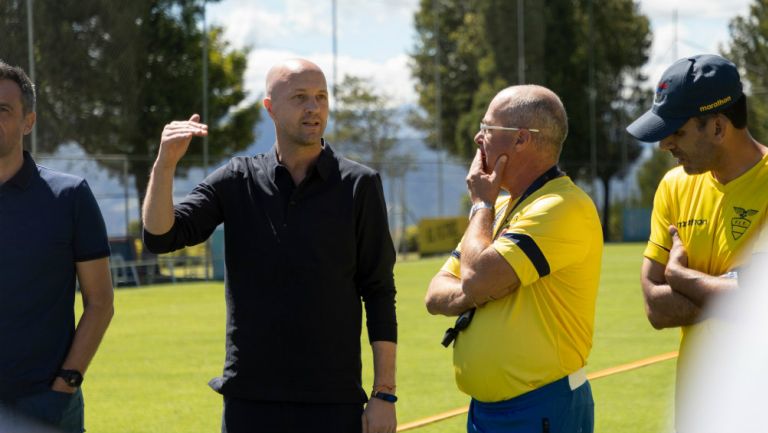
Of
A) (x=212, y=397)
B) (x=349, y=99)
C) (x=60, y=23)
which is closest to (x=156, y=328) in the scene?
(x=212, y=397)

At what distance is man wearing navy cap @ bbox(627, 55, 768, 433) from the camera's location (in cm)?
400

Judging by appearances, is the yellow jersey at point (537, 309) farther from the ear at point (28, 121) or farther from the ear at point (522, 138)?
the ear at point (28, 121)

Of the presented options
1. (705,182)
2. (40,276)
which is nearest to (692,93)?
(705,182)

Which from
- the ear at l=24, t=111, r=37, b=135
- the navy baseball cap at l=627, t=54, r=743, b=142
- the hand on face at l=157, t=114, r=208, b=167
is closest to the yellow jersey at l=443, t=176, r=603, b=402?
the navy baseball cap at l=627, t=54, r=743, b=142

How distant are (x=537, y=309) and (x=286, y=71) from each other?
1.26 metres

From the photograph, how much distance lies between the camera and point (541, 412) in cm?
400

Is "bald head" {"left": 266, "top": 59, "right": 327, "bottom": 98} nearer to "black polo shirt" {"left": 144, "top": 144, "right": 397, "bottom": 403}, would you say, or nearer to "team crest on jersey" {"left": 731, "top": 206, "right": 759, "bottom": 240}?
"black polo shirt" {"left": 144, "top": 144, "right": 397, "bottom": 403}

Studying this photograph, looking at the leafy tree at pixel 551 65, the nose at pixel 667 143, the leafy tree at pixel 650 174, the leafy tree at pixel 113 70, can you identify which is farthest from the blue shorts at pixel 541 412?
the leafy tree at pixel 650 174

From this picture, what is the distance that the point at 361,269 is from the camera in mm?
4277

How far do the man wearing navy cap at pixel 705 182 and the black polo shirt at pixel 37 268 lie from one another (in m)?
2.09

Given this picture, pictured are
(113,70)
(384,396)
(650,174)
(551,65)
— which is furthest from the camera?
(650,174)

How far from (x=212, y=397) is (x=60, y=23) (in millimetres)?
21207

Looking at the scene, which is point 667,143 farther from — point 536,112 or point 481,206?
A: point 481,206

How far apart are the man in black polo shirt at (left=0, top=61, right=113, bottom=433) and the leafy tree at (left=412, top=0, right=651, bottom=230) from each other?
140ft
